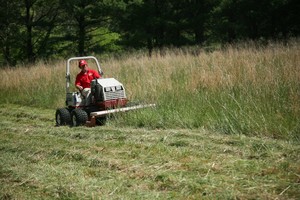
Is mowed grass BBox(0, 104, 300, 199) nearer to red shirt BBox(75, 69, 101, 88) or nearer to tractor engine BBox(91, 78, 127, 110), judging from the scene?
tractor engine BBox(91, 78, 127, 110)

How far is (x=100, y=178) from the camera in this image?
4.58 m

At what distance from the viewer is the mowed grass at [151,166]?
4023mm

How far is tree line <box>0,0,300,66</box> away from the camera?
2502cm

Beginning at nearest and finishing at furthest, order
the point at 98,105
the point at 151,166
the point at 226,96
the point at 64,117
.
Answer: the point at 151,166, the point at 226,96, the point at 98,105, the point at 64,117

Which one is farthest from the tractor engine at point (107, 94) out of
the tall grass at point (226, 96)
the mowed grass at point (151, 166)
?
the mowed grass at point (151, 166)

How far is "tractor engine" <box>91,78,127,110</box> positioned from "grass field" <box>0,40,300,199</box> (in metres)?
0.44

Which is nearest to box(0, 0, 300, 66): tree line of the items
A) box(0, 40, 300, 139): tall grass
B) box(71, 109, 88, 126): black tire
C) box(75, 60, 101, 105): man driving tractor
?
box(0, 40, 300, 139): tall grass

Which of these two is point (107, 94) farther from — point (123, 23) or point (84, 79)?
point (123, 23)

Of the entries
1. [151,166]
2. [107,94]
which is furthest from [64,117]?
[151,166]

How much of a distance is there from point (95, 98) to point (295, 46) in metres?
5.68

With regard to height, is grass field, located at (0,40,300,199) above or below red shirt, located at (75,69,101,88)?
below

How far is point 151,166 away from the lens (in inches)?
193

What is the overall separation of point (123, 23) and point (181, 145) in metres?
24.1

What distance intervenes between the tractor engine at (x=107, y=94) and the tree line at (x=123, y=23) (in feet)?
55.7
